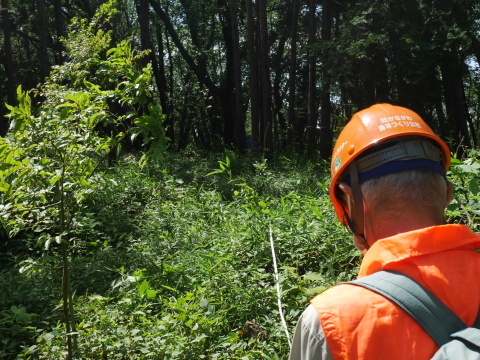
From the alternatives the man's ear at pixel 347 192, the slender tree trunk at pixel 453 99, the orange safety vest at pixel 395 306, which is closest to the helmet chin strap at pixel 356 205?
the man's ear at pixel 347 192

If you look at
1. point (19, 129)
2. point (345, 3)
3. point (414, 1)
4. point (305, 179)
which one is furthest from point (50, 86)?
point (345, 3)

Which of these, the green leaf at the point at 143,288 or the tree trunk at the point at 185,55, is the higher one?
the tree trunk at the point at 185,55

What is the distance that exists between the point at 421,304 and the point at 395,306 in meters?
0.05

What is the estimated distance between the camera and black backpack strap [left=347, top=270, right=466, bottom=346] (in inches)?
41.6

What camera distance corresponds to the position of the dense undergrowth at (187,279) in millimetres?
3625

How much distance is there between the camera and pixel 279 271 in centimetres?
447

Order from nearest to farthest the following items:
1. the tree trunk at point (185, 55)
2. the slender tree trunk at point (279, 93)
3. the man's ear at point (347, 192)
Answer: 1. the man's ear at point (347, 192)
2. the tree trunk at point (185, 55)
3. the slender tree trunk at point (279, 93)

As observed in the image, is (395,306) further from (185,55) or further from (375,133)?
(185,55)

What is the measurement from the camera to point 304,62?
22578mm

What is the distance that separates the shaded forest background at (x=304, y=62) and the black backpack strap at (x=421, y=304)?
100 inches

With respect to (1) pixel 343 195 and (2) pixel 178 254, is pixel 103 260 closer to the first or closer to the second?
(2) pixel 178 254

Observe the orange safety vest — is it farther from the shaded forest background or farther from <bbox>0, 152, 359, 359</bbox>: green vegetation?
the shaded forest background

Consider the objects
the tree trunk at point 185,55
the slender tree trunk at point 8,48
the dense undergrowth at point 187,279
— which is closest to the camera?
the dense undergrowth at point 187,279

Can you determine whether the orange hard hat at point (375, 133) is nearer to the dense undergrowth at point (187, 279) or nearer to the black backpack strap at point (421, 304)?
the black backpack strap at point (421, 304)
